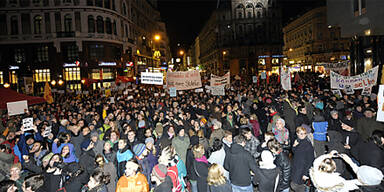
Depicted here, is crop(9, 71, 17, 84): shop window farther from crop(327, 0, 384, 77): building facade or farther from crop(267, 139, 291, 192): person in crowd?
crop(267, 139, 291, 192): person in crowd

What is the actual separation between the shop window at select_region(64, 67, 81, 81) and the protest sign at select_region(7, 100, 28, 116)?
27.7 m

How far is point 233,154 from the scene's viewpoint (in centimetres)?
496

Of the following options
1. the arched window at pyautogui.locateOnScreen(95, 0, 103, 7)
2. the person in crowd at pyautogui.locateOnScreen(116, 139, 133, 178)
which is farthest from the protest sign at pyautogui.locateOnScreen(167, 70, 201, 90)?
the arched window at pyautogui.locateOnScreen(95, 0, 103, 7)

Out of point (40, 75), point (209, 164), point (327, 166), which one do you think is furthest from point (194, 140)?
point (40, 75)

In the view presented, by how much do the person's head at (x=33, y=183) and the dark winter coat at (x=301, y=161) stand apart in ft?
15.1

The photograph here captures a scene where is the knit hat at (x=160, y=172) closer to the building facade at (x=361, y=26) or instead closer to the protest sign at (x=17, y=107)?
the protest sign at (x=17, y=107)

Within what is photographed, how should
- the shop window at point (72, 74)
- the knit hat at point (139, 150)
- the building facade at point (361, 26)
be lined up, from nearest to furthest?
the knit hat at point (139, 150), the building facade at point (361, 26), the shop window at point (72, 74)

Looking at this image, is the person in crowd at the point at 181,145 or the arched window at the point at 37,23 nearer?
the person in crowd at the point at 181,145

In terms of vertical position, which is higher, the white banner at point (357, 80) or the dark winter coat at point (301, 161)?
the white banner at point (357, 80)

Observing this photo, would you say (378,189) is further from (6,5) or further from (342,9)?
(6,5)

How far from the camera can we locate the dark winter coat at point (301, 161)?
16.3 ft

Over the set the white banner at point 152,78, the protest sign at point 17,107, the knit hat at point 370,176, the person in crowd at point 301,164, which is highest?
the white banner at point 152,78

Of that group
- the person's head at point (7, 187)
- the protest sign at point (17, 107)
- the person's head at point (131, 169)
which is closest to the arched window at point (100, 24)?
the protest sign at point (17, 107)

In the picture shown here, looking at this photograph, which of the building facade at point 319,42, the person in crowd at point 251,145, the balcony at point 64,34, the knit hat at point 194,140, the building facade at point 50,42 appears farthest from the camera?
the building facade at point 319,42
